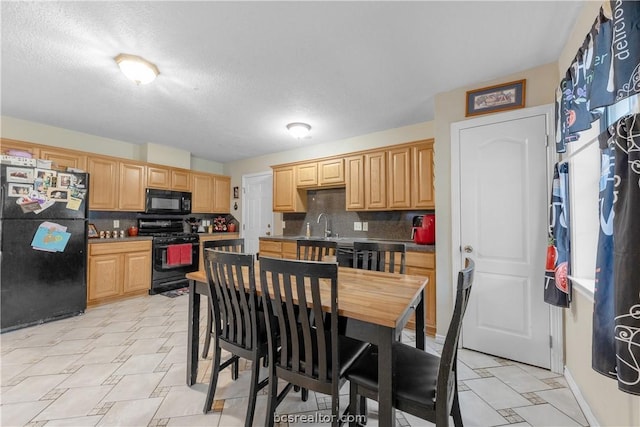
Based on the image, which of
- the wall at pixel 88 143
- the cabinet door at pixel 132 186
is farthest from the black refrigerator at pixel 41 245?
the wall at pixel 88 143

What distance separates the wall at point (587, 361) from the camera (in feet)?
4.11

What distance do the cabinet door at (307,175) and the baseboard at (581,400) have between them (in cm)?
331

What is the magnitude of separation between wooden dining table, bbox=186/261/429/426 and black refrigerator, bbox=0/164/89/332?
7.86 ft

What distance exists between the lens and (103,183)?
153 inches

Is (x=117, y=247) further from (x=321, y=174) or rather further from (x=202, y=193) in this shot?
(x=321, y=174)

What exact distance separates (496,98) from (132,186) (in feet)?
16.2

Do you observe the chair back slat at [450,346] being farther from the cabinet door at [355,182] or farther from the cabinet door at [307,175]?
the cabinet door at [307,175]

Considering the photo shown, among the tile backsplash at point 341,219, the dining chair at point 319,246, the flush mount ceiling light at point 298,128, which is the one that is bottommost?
the dining chair at point 319,246

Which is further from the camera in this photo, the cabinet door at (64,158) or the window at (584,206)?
the cabinet door at (64,158)

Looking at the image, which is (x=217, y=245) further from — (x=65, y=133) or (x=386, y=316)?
(x=65, y=133)

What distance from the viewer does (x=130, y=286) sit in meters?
3.93

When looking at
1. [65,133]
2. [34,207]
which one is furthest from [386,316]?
[65,133]

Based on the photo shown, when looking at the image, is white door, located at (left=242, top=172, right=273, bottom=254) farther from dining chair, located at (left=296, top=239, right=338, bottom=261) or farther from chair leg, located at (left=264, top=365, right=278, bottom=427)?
chair leg, located at (left=264, top=365, right=278, bottom=427)

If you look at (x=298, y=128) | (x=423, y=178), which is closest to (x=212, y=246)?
(x=298, y=128)
